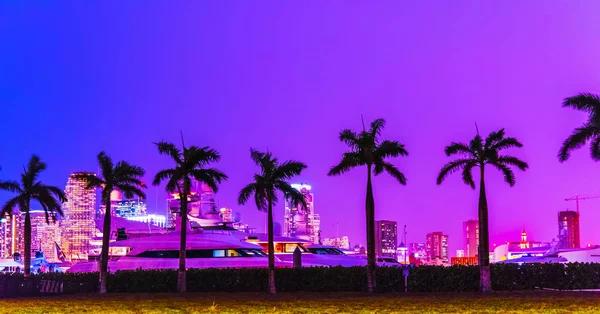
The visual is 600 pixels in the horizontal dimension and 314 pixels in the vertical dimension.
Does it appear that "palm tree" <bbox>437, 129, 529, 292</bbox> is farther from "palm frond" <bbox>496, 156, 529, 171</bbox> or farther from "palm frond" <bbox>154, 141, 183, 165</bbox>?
"palm frond" <bbox>154, 141, 183, 165</bbox>

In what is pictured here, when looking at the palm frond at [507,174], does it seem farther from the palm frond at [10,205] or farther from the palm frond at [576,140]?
the palm frond at [10,205]

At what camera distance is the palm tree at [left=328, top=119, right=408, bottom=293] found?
149 feet

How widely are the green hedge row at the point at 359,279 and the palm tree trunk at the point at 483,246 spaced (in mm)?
1787

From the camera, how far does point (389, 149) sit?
45.5 meters

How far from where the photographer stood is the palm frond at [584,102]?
42.3m

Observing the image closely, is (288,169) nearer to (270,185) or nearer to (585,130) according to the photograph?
(270,185)

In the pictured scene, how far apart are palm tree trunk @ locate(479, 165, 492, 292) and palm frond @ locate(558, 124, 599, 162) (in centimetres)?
470

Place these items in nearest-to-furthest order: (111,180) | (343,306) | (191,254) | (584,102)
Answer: (343,306) → (584,102) → (111,180) → (191,254)

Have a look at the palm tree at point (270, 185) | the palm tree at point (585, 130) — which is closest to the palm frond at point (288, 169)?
the palm tree at point (270, 185)

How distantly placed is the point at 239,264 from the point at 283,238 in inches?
686

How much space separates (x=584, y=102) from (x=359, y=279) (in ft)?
54.0

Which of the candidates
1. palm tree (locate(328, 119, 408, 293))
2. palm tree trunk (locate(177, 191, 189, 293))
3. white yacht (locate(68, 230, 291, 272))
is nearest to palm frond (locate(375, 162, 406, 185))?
palm tree (locate(328, 119, 408, 293))

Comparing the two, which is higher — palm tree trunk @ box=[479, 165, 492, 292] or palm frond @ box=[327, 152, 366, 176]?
palm frond @ box=[327, 152, 366, 176]

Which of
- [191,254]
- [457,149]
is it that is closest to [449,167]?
[457,149]
